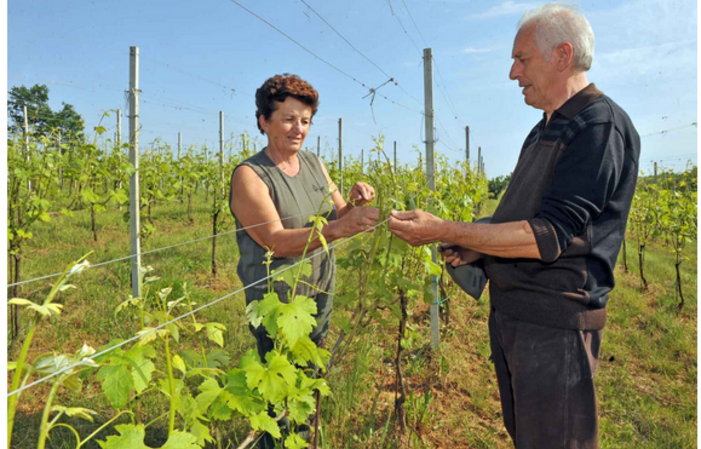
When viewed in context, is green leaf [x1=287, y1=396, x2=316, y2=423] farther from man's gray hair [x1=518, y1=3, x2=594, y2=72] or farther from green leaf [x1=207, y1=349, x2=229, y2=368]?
man's gray hair [x1=518, y1=3, x2=594, y2=72]

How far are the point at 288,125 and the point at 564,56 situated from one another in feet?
3.70

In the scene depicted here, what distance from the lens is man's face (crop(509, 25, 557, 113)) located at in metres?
1.56

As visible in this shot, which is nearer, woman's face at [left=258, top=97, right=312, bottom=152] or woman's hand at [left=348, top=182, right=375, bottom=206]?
woman's face at [left=258, top=97, right=312, bottom=152]

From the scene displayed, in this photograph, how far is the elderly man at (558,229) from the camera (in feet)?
4.69

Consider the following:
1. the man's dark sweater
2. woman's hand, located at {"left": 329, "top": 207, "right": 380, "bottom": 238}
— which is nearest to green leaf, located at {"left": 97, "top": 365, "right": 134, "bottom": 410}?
woman's hand, located at {"left": 329, "top": 207, "right": 380, "bottom": 238}

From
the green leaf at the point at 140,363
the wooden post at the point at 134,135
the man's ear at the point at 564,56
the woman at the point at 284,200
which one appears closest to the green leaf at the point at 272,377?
the green leaf at the point at 140,363

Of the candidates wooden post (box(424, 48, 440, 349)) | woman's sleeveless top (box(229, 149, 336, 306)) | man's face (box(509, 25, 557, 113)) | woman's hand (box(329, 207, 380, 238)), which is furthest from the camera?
wooden post (box(424, 48, 440, 349))

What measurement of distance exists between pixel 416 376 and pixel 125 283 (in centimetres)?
331

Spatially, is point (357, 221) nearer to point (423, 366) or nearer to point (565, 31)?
point (565, 31)

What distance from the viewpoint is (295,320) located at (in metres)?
1.31

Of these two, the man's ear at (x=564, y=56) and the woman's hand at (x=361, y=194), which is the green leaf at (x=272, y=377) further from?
the man's ear at (x=564, y=56)

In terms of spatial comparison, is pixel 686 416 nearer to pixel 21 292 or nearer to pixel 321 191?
pixel 321 191

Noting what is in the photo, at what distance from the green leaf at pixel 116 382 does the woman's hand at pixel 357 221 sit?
1038 mm

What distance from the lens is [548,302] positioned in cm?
158
